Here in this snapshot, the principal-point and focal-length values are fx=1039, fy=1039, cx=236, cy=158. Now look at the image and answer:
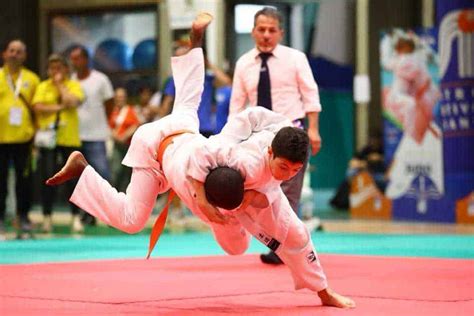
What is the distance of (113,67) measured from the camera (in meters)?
17.4

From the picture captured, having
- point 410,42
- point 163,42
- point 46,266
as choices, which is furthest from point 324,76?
point 46,266

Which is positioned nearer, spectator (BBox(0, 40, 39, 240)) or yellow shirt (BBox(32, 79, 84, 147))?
spectator (BBox(0, 40, 39, 240))

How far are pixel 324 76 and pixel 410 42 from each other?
16.5 feet

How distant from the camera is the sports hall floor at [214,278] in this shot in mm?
5145

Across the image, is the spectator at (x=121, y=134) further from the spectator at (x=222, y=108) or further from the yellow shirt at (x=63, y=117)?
the spectator at (x=222, y=108)

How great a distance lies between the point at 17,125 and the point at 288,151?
6322mm

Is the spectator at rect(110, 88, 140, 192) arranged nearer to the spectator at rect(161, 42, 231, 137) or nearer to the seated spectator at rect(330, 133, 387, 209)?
the spectator at rect(161, 42, 231, 137)

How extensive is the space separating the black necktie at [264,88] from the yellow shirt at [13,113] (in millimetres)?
3823

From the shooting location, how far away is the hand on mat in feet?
16.2

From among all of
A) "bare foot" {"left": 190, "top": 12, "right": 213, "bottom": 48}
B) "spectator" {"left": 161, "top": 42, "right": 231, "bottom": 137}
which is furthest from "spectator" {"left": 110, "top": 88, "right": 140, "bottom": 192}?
"bare foot" {"left": 190, "top": 12, "right": 213, "bottom": 48}

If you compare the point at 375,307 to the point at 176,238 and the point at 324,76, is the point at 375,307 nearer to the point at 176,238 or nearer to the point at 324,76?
the point at 176,238

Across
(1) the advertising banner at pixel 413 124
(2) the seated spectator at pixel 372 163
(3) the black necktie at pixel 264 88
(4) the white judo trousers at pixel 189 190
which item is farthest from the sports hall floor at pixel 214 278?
(2) the seated spectator at pixel 372 163

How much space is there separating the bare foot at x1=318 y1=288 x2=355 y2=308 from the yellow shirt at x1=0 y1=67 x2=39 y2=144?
6.04 meters

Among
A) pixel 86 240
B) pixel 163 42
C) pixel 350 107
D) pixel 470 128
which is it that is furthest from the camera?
pixel 350 107
